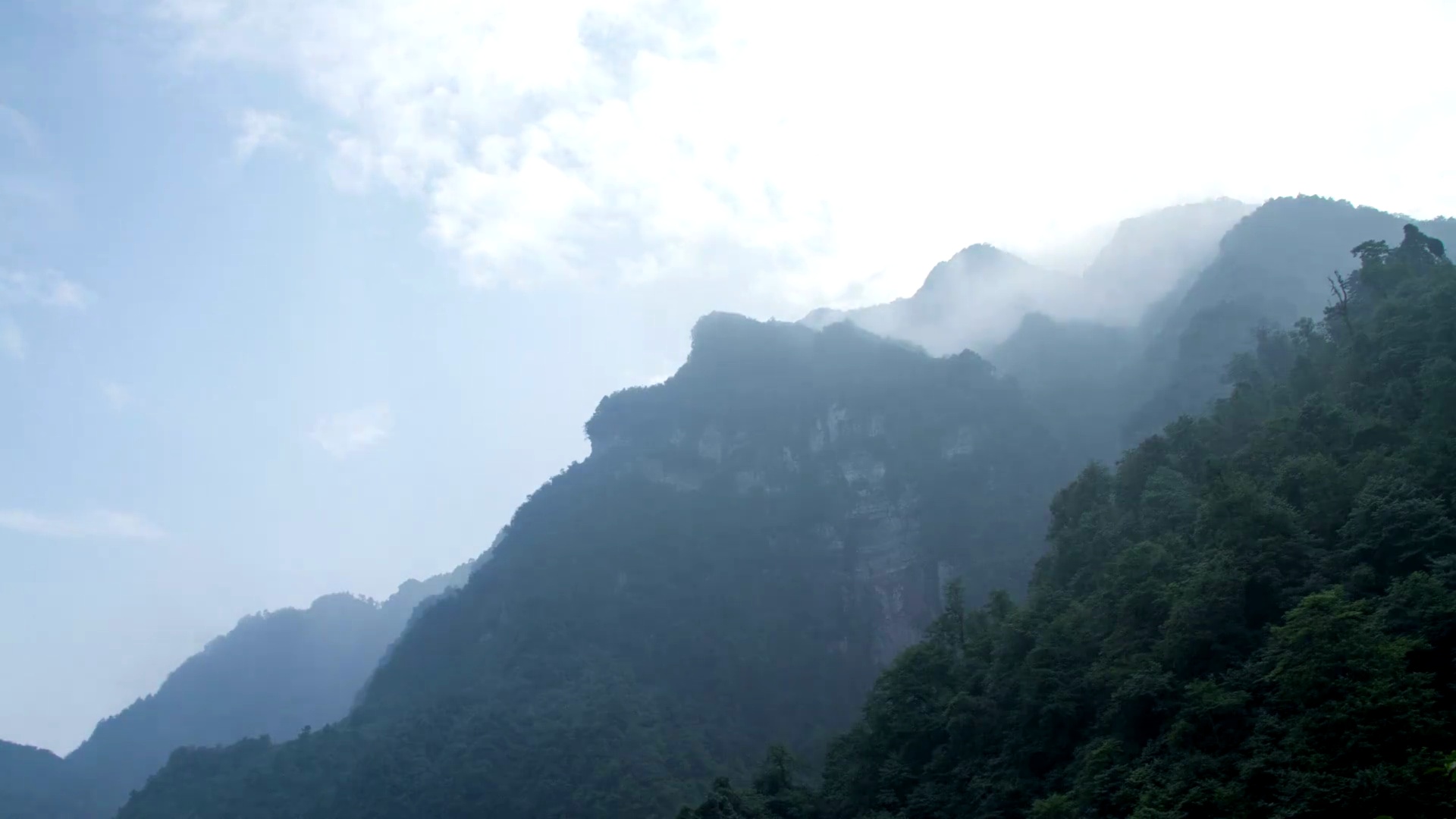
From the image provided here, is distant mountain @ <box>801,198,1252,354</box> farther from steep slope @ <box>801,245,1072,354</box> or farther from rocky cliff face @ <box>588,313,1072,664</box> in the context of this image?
rocky cliff face @ <box>588,313,1072,664</box>

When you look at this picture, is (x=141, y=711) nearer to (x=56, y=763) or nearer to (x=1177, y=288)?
(x=56, y=763)

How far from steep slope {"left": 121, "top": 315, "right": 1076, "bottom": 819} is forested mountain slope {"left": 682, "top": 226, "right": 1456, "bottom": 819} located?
87.9ft

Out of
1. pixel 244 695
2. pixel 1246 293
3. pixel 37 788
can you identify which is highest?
pixel 1246 293

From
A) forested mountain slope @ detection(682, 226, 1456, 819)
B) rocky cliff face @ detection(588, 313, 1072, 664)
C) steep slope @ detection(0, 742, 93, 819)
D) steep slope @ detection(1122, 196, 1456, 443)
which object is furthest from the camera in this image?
steep slope @ detection(0, 742, 93, 819)

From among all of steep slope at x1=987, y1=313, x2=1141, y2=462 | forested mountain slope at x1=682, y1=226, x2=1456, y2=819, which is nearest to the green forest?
forested mountain slope at x1=682, y1=226, x2=1456, y2=819

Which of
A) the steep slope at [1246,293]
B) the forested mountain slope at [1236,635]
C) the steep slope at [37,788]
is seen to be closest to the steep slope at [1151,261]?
the steep slope at [1246,293]

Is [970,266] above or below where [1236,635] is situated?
above

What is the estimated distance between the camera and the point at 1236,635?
30391 mm

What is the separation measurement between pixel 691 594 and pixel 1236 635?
6197 centimetres

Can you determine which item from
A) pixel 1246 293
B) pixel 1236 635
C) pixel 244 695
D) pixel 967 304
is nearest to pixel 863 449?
pixel 1246 293

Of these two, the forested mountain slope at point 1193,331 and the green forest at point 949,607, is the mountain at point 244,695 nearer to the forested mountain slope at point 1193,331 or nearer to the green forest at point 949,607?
the green forest at point 949,607

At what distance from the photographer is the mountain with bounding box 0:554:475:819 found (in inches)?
4210

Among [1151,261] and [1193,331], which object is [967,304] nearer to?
[1151,261]

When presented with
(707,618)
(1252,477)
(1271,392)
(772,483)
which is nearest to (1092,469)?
(1271,392)
